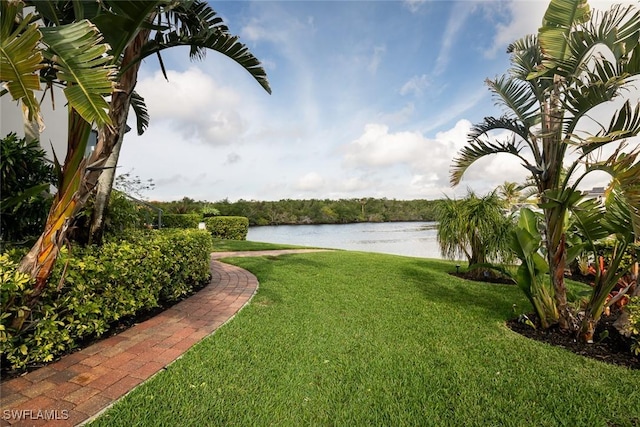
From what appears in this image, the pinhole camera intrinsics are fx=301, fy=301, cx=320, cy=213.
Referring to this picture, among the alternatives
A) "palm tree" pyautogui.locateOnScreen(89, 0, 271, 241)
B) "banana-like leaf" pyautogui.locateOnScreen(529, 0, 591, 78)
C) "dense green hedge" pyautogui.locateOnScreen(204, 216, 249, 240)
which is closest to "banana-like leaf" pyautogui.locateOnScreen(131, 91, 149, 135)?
"palm tree" pyautogui.locateOnScreen(89, 0, 271, 241)

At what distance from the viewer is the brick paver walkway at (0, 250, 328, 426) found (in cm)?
197

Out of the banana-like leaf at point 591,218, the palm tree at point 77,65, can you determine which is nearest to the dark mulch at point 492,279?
the banana-like leaf at point 591,218

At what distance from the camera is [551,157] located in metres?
3.36

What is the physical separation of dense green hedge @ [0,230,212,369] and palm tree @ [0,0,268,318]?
138 millimetres

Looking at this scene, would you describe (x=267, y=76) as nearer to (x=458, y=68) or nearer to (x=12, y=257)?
(x=12, y=257)

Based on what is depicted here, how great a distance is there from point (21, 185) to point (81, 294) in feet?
7.64

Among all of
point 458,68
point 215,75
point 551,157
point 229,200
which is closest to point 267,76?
point 215,75

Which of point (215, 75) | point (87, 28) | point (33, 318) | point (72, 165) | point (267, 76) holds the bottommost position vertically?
point (33, 318)

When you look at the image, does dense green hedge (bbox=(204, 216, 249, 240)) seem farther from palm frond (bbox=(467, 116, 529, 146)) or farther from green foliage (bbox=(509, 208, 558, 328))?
green foliage (bbox=(509, 208, 558, 328))

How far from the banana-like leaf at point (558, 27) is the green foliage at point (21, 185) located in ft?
19.0

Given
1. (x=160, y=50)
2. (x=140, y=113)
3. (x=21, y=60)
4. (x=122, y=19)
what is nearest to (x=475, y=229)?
(x=160, y=50)

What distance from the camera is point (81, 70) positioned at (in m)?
1.84

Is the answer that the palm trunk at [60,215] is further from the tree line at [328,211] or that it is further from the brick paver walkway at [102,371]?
the tree line at [328,211]

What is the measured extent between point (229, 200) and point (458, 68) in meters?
25.8
